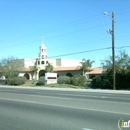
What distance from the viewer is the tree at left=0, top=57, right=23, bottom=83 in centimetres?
6456

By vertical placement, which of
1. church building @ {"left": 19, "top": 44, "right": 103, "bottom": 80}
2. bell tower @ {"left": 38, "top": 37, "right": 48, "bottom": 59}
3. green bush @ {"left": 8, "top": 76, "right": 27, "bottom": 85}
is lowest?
green bush @ {"left": 8, "top": 76, "right": 27, "bottom": 85}

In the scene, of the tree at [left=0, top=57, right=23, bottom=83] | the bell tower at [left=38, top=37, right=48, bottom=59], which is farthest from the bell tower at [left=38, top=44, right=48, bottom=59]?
the tree at [left=0, top=57, right=23, bottom=83]

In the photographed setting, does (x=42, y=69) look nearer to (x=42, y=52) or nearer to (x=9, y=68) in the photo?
(x=42, y=52)

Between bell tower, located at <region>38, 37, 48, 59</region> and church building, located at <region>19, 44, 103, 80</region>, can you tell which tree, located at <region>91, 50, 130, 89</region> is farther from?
bell tower, located at <region>38, 37, 48, 59</region>

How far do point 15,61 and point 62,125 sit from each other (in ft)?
204

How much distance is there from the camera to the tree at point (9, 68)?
64.6 m

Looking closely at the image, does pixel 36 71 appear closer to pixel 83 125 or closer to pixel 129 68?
pixel 129 68

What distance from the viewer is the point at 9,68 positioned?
6569cm

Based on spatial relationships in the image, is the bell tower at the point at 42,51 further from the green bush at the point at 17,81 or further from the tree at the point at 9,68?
the green bush at the point at 17,81

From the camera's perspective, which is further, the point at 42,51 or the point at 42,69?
the point at 42,51

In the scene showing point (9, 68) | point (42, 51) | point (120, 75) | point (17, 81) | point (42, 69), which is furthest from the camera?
point (42, 51)

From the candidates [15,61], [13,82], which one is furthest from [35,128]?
[15,61]

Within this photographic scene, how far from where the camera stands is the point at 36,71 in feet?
292

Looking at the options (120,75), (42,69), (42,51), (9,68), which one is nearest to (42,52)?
(42,51)
